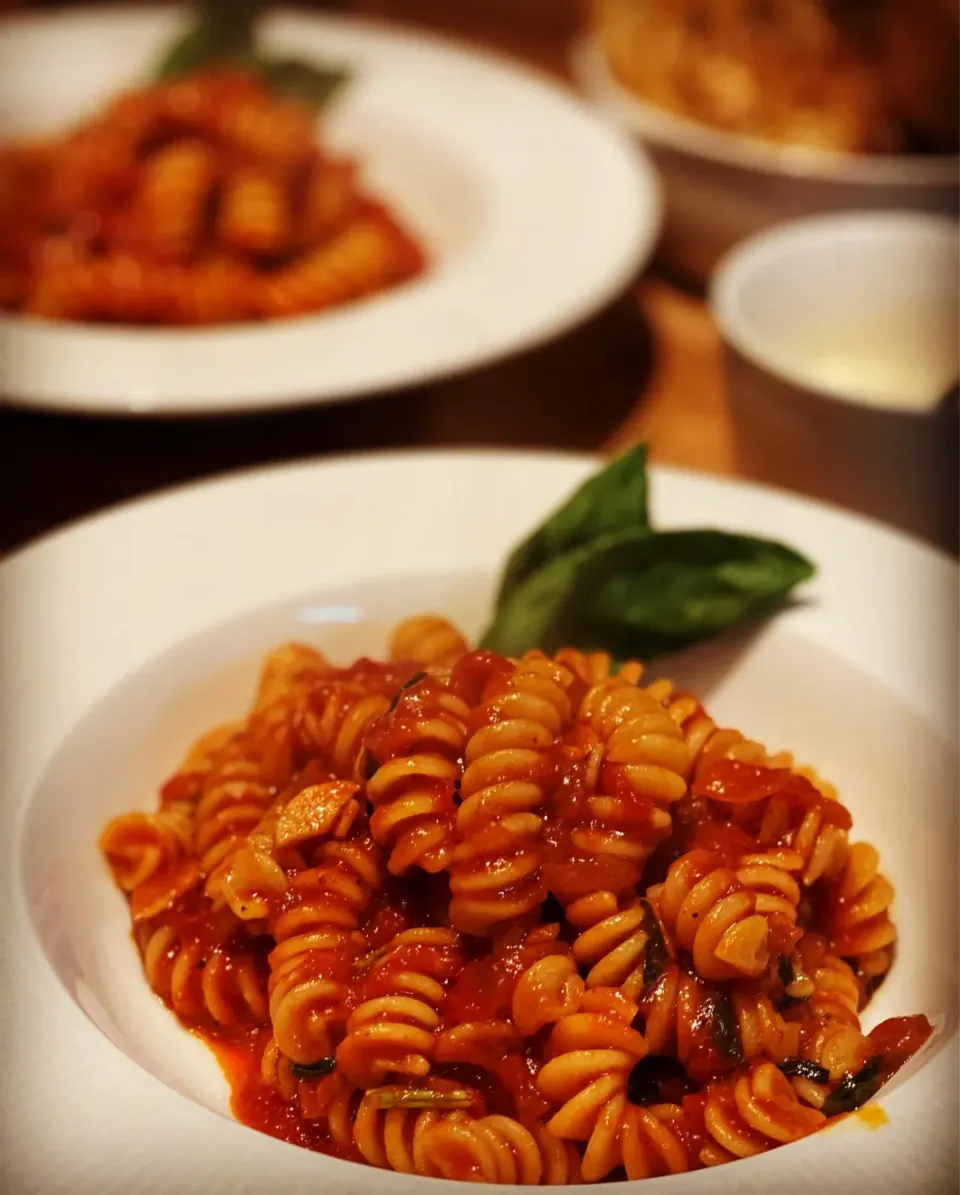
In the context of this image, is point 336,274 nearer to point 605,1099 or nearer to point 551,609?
point 551,609

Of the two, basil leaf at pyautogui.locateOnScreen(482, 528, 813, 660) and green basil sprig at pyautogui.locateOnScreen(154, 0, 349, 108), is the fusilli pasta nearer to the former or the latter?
basil leaf at pyautogui.locateOnScreen(482, 528, 813, 660)

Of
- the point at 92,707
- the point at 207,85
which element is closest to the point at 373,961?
the point at 92,707

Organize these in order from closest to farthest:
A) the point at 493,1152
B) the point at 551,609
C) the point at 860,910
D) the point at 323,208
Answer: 1. the point at 493,1152
2. the point at 860,910
3. the point at 551,609
4. the point at 323,208

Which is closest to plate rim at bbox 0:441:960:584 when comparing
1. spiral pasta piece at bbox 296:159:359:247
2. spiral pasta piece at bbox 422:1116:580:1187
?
spiral pasta piece at bbox 422:1116:580:1187

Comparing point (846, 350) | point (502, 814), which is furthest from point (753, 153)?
point (502, 814)

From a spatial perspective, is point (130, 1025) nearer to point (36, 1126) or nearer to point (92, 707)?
point (36, 1126)
